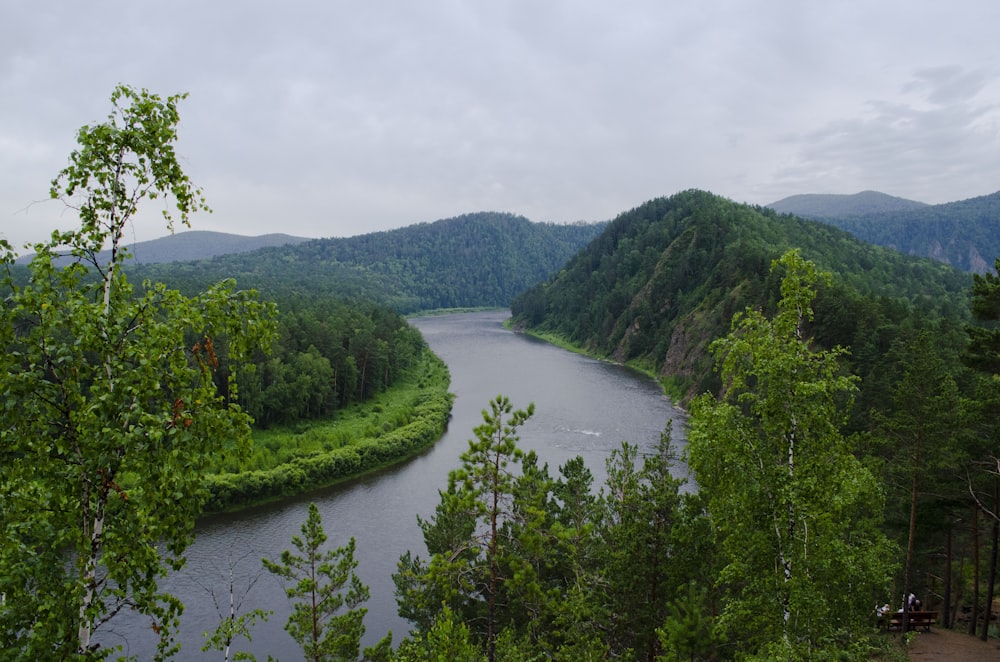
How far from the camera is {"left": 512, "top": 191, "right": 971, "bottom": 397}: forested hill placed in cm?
7444

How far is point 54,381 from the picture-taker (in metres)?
5.41

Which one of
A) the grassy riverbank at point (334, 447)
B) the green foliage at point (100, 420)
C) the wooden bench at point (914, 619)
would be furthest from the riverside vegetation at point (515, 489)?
the grassy riverbank at point (334, 447)

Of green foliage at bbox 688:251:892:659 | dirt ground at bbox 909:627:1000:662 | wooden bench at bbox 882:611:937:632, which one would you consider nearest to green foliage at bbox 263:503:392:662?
green foliage at bbox 688:251:892:659

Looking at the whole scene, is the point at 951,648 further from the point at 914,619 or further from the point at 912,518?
the point at 912,518

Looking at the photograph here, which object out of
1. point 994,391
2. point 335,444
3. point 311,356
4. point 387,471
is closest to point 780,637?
point 994,391

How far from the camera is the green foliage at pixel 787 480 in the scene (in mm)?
9438

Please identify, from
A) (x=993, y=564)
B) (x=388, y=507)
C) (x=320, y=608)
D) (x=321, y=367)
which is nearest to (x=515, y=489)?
(x=320, y=608)

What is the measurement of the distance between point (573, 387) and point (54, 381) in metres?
86.0

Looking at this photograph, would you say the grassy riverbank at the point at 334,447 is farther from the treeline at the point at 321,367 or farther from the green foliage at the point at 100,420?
the green foliage at the point at 100,420

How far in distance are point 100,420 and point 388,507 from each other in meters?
42.5

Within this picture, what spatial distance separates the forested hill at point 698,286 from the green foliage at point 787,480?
4454 centimetres

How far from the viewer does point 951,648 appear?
21.9m

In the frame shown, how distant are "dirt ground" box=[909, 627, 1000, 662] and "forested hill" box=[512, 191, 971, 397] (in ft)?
94.9

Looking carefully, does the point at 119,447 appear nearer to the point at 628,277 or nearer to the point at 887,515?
the point at 887,515
